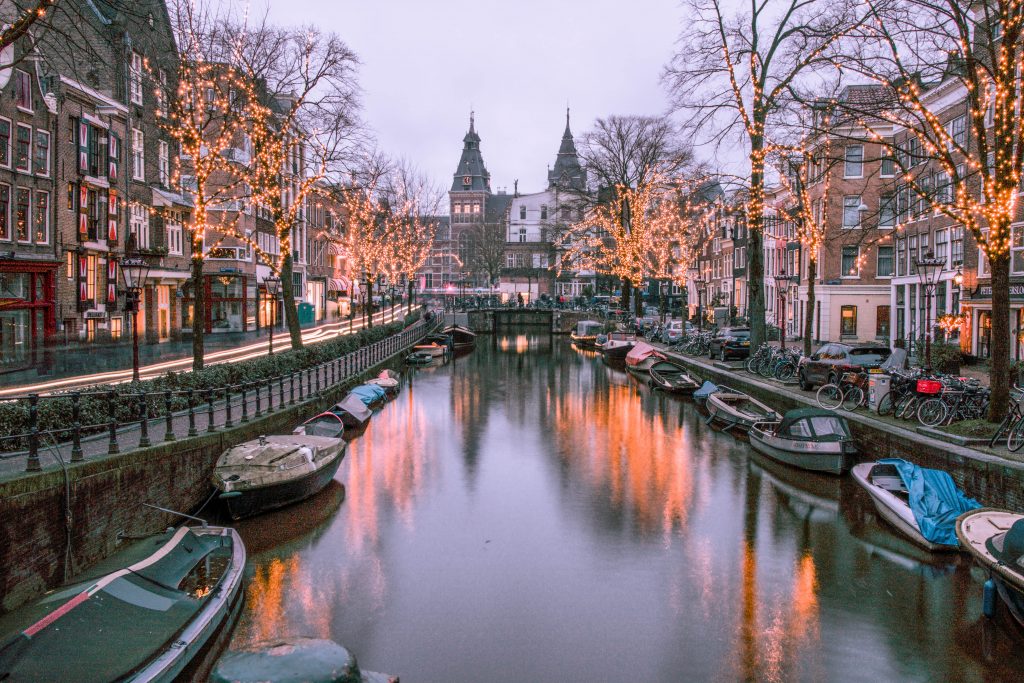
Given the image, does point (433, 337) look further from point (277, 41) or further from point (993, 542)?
point (993, 542)

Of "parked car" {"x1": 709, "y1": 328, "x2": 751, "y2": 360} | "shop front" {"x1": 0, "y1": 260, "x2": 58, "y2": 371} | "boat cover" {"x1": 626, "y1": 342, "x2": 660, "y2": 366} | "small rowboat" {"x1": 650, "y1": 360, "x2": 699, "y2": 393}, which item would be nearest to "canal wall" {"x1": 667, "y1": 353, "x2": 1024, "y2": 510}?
"small rowboat" {"x1": 650, "y1": 360, "x2": 699, "y2": 393}

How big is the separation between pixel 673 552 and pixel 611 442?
34.8 feet

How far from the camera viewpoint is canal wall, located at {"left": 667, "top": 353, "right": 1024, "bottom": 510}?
13523mm

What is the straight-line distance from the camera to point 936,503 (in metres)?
14.2

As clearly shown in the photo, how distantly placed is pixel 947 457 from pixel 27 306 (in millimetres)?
29553

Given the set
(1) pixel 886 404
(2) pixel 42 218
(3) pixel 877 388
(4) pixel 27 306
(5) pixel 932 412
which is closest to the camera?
(5) pixel 932 412

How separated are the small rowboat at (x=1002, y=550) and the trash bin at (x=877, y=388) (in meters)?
8.97

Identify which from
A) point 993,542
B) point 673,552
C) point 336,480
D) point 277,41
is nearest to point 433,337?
point 277,41

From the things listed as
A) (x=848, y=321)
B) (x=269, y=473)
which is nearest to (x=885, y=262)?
(x=848, y=321)

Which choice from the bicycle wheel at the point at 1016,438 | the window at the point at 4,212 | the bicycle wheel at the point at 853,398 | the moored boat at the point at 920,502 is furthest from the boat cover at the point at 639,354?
the window at the point at 4,212

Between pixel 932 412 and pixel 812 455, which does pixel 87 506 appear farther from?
pixel 932 412

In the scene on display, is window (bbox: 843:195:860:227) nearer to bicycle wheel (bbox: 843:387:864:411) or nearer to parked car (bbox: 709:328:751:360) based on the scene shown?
parked car (bbox: 709:328:751:360)

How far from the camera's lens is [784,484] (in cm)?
1909

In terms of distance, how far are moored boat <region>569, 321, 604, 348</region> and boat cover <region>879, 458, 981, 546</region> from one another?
4902cm
